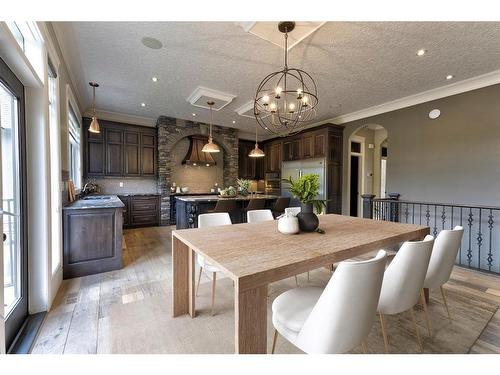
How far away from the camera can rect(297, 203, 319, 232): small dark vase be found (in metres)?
1.91

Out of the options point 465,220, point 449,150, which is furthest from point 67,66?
point 465,220

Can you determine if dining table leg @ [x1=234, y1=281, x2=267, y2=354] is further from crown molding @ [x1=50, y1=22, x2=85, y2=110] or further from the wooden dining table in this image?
crown molding @ [x1=50, y1=22, x2=85, y2=110]

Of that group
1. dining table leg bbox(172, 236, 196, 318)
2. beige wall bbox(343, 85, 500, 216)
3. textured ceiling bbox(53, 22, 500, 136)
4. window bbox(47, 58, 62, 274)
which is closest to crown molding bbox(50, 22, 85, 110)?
textured ceiling bbox(53, 22, 500, 136)

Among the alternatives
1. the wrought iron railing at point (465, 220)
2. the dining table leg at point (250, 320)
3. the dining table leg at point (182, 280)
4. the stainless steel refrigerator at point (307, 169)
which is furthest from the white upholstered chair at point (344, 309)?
the stainless steel refrigerator at point (307, 169)

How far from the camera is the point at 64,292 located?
2.37 meters

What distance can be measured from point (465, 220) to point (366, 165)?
10.1 feet

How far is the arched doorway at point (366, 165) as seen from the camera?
6.43m

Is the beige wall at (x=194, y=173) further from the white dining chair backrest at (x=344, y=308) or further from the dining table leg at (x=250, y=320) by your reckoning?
the white dining chair backrest at (x=344, y=308)

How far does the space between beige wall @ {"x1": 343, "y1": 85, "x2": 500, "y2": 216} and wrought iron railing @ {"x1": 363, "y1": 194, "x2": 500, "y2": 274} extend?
20 centimetres

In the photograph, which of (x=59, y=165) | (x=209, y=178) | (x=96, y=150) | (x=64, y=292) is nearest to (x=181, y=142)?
(x=209, y=178)

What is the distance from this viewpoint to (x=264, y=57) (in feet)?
9.53
